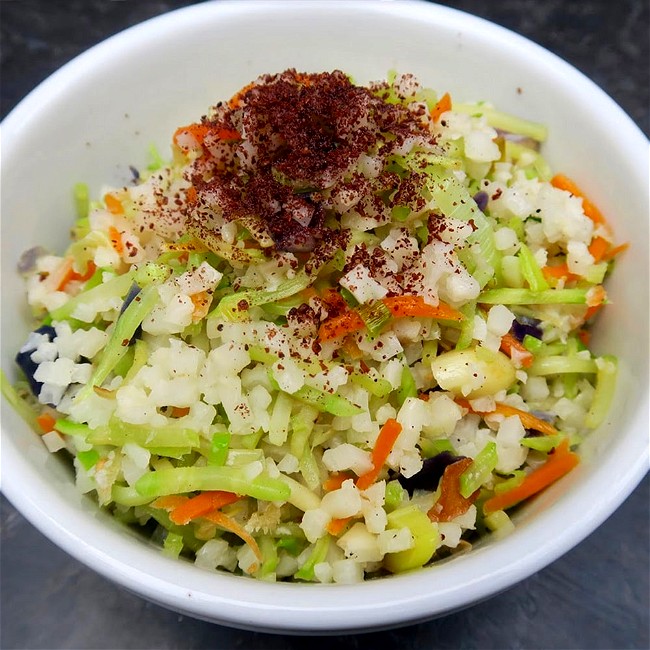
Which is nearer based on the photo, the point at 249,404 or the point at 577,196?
the point at 249,404

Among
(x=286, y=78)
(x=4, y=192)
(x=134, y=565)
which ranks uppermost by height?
(x=286, y=78)

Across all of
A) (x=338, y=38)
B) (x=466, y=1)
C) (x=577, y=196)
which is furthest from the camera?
(x=466, y=1)

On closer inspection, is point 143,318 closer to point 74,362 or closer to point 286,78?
point 74,362

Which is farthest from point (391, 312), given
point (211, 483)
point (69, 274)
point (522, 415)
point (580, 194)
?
point (69, 274)

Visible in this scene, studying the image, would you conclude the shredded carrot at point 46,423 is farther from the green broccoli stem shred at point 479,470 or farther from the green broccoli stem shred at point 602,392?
the green broccoli stem shred at point 602,392

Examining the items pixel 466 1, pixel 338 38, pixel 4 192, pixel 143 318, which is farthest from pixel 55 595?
pixel 466 1

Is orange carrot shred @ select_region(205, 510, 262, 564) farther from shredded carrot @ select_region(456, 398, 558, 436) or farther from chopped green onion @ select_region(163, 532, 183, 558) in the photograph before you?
shredded carrot @ select_region(456, 398, 558, 436)

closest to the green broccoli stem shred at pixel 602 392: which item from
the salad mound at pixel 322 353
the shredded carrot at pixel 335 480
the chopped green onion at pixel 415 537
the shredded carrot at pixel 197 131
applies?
the salad mound at pixel 322 353
